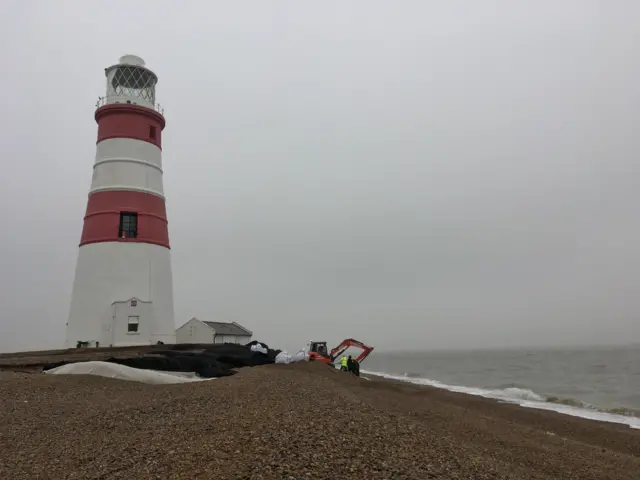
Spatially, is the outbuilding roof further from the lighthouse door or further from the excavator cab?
the lighthouse door

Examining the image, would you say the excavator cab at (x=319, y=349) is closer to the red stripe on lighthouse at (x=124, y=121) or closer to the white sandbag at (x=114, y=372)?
the white sandbag at (x=114, y=372)

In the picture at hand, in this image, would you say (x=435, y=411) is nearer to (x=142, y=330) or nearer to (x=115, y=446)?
(x=115, y=446)

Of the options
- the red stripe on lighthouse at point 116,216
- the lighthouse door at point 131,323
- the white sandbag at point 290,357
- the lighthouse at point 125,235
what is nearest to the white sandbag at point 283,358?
the white sandbag at point 290,357

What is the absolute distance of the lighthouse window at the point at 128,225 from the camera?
2127 centimetres

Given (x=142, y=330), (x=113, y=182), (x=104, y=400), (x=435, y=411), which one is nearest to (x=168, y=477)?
(x=104, y=400)

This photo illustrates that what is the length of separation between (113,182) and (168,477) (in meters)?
19.1

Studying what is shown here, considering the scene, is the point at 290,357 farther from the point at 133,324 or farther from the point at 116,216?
the point at 116,216

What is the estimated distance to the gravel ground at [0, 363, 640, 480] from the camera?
5426 mm

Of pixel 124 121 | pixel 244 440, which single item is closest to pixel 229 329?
pixel 124 121

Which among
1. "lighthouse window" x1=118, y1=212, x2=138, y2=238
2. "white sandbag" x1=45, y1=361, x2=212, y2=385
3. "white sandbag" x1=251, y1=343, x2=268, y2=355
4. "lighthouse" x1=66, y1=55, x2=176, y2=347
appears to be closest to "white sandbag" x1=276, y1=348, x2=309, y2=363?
"white sandbag" x1=251, y1=343, x2=268, y2=355

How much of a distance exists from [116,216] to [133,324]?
4952 mm

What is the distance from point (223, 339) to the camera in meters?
29.0

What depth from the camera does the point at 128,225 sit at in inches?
844

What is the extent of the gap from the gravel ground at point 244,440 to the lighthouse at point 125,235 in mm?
9405
